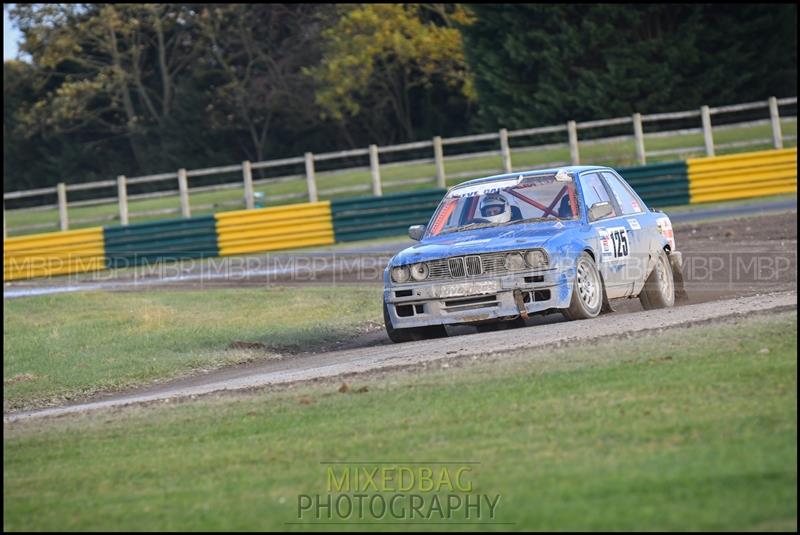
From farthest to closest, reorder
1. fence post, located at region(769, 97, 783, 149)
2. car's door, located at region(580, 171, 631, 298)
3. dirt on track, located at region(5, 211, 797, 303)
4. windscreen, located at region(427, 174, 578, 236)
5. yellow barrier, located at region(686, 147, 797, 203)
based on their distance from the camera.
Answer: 1. fence post, located at region(769, 97, 783, 149)
2. yellow barrier, located at region(686, 147, 797, 203)
3. dirt on track, located at region(5, 211, 797, 303)
4. windscreen, located at region(427, 174, 578, 236)
5. car's door, located at region(580, 171, 631, 298)

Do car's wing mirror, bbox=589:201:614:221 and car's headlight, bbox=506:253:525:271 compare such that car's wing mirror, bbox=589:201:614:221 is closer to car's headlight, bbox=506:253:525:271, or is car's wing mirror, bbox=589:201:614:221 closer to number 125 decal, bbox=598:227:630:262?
number 125 decal, bbox=598:227:630:262

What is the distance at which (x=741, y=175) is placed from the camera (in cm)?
2823

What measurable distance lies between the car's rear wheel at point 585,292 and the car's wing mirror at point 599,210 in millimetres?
521

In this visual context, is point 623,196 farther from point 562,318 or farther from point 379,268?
point 379,268

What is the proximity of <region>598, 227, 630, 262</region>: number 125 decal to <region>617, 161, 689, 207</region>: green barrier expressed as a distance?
15828mm

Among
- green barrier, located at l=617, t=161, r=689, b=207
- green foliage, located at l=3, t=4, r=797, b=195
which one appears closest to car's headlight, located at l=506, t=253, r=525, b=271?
green barrier, located at l=617, t=161, r=689, b=207

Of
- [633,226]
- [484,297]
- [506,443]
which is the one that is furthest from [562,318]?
[506,443]

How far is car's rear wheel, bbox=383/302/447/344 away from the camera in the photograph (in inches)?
477

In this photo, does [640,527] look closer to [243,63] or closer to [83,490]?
[83,490]

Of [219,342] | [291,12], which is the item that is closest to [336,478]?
[219,342]

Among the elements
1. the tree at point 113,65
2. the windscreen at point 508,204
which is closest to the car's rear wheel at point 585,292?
the windscreen at point 508,204

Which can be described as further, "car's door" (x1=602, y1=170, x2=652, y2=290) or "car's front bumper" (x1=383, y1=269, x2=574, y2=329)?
"car's door" (x1=602, y1=170, x2=652, y2=290)

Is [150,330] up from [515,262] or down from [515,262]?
down

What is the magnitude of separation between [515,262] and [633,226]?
71.5 inches
